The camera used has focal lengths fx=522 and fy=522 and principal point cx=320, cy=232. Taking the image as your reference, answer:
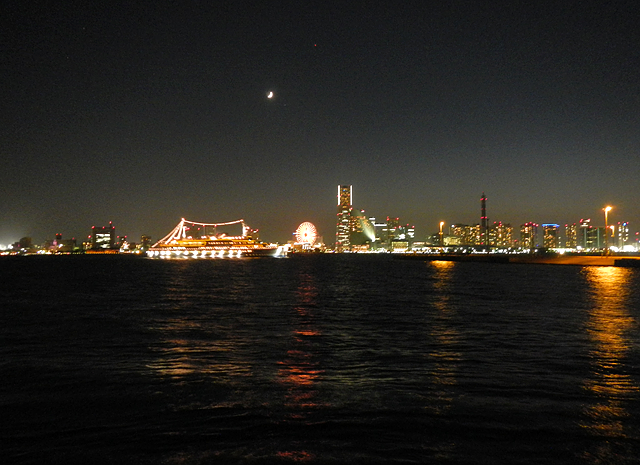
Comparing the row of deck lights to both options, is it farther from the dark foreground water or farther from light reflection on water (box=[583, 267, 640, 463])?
light reflection on water (box=[583, 267, 640, 463])

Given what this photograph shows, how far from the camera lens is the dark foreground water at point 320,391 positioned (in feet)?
20.1

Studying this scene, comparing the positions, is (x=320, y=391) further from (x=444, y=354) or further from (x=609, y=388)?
(x=609, y=388)

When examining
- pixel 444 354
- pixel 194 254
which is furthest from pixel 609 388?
pixel 194 254

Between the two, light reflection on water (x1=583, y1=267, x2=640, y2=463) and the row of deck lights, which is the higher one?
the row of deck lights

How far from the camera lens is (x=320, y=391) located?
28.4 ft

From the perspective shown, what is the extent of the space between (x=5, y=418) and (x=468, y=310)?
59.9 feet

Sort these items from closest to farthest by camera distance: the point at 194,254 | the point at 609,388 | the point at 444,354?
1. the point at 609,388
2. the point at 444,354
3. the point at 194,254

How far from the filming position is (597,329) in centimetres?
1625

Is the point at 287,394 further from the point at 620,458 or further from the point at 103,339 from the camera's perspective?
the point at 103,339

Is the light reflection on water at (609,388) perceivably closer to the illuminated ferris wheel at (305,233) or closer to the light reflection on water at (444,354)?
the light reflection on water at (444,354)

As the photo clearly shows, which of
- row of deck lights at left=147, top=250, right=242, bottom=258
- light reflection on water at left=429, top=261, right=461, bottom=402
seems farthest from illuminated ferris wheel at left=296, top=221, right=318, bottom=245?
light reflection on water at left=429, top=261, right=461, bottom=402

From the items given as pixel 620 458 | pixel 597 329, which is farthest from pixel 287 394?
pixel 597 329

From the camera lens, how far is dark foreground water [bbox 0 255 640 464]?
6.12m

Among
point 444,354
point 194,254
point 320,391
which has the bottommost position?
point 444,354
